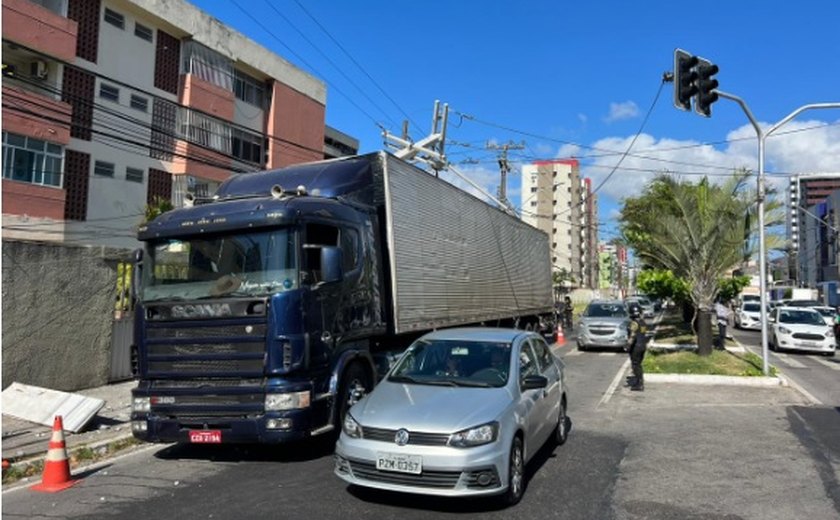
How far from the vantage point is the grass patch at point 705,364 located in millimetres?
14883

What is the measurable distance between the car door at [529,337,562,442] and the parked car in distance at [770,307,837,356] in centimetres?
1682

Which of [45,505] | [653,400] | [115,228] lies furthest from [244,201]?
[115,228]

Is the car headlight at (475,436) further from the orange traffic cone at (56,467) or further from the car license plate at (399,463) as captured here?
the orange traffic cone at (56,467)

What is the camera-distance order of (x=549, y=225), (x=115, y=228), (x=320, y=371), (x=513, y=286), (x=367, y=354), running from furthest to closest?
(x=549, y=225), (x=115, y=228), (x=513, y=286), (x=367, y=354), (x=320, y=371)

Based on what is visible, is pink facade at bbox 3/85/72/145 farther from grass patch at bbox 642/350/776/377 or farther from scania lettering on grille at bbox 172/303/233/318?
grass patch at bbox 642/350/776/377

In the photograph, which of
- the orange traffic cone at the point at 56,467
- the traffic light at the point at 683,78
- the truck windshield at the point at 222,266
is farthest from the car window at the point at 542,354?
the traffic light at the point at 683,78

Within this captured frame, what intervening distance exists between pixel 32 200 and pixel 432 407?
2083 cm

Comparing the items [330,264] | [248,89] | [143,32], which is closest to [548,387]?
[330,264]

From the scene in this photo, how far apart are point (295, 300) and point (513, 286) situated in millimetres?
11507

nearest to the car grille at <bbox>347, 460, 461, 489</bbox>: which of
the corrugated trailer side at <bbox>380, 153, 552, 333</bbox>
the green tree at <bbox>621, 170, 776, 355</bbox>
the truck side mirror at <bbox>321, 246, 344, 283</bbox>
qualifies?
the truck side mirror at <bbox>321, 246, 344, 283</bbox>

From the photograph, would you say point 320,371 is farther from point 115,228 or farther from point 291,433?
point 115,228

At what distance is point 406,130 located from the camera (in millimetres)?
30016

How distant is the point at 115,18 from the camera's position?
82.2 feet

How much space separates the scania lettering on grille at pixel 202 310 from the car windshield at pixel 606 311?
17989 mm
